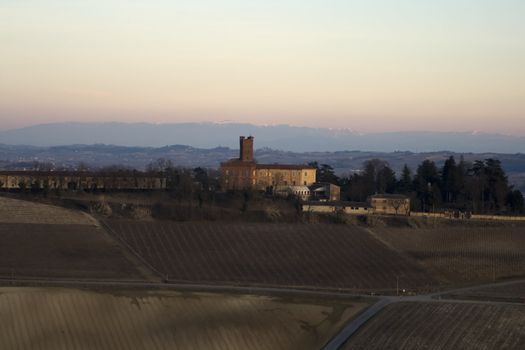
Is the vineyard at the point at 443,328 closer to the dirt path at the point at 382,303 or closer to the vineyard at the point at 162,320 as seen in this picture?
the dirt path at the point at 382,303

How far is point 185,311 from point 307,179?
52608 mm

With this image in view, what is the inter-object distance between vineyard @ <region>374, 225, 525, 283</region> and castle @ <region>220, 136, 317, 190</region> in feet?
84.1

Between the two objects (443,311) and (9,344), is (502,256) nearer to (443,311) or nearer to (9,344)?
(443,311)

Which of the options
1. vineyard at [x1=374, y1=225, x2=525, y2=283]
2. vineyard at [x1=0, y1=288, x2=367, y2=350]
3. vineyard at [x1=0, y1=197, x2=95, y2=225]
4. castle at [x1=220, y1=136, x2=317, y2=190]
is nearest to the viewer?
vineyard at [x1=0, y1=288, x2=367, y2=350]

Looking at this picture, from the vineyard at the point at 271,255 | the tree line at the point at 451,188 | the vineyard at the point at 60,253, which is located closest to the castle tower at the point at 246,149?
the tree line at the point at 451,188

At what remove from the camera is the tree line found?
69.1 metres

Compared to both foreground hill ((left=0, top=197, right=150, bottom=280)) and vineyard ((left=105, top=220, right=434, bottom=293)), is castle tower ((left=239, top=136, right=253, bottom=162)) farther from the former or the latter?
foreground hill ((left=0, top=197, right=150, bottom=280))

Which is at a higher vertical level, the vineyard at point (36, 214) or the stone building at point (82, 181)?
the stone building at point (82, 181)

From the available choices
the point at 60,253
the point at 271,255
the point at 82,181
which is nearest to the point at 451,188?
the point at 82,181

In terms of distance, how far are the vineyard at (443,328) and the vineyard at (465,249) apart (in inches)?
380

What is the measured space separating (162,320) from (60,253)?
1158 centimetres

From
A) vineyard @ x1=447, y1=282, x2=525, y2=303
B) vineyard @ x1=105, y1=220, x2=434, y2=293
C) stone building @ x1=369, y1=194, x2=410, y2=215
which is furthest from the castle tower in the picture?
vineyard @ x1=447, y1=282, x2=525, y2=303

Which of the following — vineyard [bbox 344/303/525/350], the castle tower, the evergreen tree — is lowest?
vineyard [bbox 344/303/525/350]

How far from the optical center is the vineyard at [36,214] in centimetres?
5016
